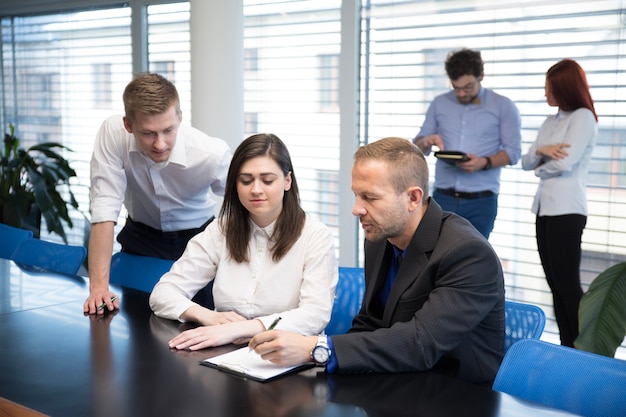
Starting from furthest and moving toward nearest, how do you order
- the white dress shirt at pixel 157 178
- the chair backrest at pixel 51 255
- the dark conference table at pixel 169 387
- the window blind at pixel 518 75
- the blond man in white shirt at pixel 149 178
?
the window blind at pixel 518 75 → the chair backrest at pixel 51 255 → the white dress shirt at pixel 157 178 → the blond man in white shirt at pixel 149 178 → the dark conference table at pixel 169 387

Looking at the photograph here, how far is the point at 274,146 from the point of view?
8.49 ft

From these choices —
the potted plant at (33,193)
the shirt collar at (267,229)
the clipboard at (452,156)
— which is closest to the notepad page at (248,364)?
the shirt collar at (267,229)

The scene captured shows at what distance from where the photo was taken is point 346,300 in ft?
9.21

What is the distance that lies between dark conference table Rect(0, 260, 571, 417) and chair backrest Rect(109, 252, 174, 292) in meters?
0.87

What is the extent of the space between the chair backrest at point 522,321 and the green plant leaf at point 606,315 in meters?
0.12

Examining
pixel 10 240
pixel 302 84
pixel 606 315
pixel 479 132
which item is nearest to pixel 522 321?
pixel 606 315

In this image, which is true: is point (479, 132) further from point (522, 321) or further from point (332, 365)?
point (332, 365)

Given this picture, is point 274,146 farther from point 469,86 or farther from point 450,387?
point 469,86

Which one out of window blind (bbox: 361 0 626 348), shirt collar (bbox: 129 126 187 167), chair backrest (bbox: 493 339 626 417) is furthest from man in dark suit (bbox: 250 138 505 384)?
window blind (bbox: 361 0 626 348)

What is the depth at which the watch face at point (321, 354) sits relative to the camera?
1.90m

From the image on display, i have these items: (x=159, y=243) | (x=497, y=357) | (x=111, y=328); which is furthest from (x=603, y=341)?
(x=159, y=243)

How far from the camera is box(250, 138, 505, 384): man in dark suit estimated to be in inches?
74.5

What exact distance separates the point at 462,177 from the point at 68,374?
2.78 meters

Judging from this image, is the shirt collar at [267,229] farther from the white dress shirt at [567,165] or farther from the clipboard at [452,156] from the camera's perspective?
the white dress shirt at [567,165]
